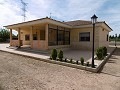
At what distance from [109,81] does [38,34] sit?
15.0m

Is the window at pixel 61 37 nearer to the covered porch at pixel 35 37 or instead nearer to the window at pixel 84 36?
the covered porch at pixel 35 37

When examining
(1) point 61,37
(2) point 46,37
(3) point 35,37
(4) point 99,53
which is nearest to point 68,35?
(1) point 61,37

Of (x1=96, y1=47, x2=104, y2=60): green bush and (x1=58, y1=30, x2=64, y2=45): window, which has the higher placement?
(x1=58, y1=30, x2=64, y2=45): window

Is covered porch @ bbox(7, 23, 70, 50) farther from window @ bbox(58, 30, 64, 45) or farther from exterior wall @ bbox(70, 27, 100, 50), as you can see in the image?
exterior wall @ bbox(70, 27, 100, 50)

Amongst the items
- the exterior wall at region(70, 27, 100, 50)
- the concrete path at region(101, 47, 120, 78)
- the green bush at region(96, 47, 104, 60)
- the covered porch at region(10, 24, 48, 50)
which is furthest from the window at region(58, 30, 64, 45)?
the concrete path at region(101, 47, 120, 78)

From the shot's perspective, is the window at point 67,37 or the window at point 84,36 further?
the window at point 67,37

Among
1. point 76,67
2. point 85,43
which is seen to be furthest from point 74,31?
point 76,67

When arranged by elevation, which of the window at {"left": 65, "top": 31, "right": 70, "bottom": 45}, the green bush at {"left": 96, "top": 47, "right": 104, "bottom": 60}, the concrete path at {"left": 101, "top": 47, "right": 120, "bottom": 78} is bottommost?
the concrete path at {"left": 101, "top": 47, "right": 120, "bottom": 78}

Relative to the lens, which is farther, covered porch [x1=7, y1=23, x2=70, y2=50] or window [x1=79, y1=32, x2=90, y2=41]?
window [x1=79, y1=32, x2=90, y2=41]

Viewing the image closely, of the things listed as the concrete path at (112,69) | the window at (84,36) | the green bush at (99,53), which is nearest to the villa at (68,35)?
the window at (84,36)

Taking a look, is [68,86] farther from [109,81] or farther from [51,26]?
[51,26]

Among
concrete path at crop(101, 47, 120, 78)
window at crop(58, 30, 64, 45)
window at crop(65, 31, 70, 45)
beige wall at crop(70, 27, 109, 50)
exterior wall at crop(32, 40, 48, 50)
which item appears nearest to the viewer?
concrete path at crop(101, 47, 120, 78)

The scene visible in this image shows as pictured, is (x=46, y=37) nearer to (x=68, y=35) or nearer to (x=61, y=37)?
(x=61, y=37)

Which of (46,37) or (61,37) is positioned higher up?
(61,37)
